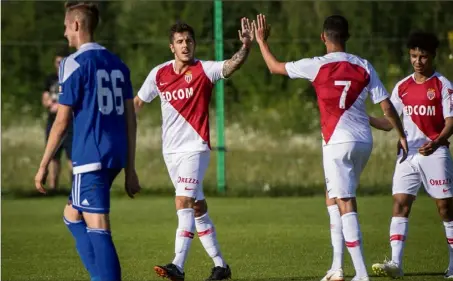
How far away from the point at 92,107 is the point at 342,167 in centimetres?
224

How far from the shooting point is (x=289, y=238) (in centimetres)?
1248

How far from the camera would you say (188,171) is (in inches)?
367

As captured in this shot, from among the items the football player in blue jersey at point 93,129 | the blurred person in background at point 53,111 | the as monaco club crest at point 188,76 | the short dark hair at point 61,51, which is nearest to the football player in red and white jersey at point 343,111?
the as monaco club crest at point 188,76

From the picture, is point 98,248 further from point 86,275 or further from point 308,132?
point 308,132

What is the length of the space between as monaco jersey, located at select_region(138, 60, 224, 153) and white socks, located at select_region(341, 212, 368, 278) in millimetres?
1490

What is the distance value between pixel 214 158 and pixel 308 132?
5.23 ft

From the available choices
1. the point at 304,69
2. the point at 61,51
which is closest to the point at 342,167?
Result: the point at 304,69

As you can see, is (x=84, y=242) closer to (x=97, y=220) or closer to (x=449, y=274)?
(x=97, y=220)

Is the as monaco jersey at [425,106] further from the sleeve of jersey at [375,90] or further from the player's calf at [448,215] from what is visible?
the sleeve of jersey at [375,90]

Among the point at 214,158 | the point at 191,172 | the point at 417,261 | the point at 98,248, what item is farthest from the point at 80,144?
the point at 214,158

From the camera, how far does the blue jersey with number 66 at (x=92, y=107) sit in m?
7.36

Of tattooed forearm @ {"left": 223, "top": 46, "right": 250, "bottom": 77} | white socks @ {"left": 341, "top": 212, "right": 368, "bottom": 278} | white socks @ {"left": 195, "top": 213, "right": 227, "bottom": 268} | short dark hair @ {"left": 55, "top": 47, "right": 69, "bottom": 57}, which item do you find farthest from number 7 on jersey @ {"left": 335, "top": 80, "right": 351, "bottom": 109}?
short dark hair @ {"left": 55, "top": 47, "right": 69, "bottom": 57}

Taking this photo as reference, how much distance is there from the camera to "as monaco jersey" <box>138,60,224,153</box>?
31.0ft

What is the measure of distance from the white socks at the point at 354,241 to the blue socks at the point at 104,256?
2043 mm
